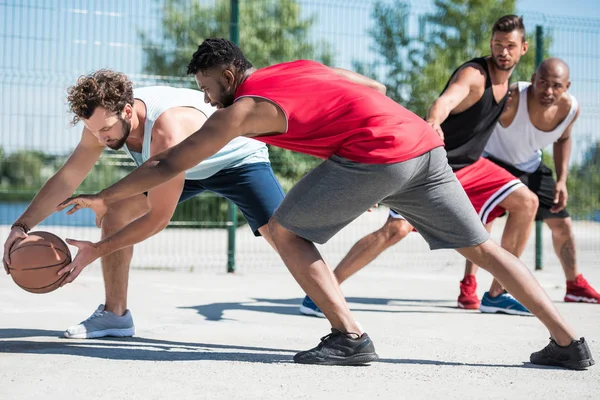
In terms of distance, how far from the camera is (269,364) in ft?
14.5

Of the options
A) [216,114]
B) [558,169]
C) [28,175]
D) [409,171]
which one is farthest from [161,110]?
[28,175]

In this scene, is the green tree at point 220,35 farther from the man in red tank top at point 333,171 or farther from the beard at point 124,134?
the man in red tank top at point 333,171

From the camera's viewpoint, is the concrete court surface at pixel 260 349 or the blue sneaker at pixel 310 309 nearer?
the concrete court surface at pixel 260 349

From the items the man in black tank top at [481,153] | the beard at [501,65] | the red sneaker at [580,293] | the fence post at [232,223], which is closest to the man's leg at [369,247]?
the man in black tank top at [481,153]

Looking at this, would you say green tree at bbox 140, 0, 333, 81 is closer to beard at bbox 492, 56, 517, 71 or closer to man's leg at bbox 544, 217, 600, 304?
beard at bbox 492, 56, 517, 71

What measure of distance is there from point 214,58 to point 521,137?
368cm

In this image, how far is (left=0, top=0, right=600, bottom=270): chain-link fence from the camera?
8.83m

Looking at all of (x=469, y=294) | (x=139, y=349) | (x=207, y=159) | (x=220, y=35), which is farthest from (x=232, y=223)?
(x=220, y=35)

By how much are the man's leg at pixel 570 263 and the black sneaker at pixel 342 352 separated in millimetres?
3442

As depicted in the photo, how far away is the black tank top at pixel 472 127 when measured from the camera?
20.5ft

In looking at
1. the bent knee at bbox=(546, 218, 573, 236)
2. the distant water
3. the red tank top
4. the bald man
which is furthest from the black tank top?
the distant water

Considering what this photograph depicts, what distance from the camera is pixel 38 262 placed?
448 cm

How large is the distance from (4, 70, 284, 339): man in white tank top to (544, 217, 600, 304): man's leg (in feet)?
9.86

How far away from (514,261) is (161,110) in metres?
2.01
